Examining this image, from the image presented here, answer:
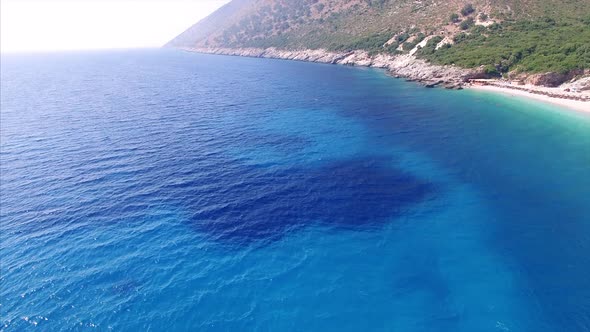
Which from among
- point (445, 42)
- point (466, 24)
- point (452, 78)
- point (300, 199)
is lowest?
point (300, 199)

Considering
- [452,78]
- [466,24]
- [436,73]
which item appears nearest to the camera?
[452,78]

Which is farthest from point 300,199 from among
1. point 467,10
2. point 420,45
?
point 467,10

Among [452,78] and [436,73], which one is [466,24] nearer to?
[436,73]

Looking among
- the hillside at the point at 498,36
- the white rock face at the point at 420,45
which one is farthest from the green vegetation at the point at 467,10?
the white rock face at the point at 420,45

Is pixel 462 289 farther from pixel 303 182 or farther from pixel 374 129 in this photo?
Result: pixel 374 129

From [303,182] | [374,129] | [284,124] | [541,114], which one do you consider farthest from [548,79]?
[303,182]

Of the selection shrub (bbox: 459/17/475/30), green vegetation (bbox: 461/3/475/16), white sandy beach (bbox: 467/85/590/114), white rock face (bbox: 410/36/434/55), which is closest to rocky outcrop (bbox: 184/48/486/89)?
white rock face (bbox: 410/36/434/55)

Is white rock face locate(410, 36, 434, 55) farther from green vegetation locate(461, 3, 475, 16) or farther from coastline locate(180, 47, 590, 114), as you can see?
green vegetation locate(461, 3, 475, 16)
